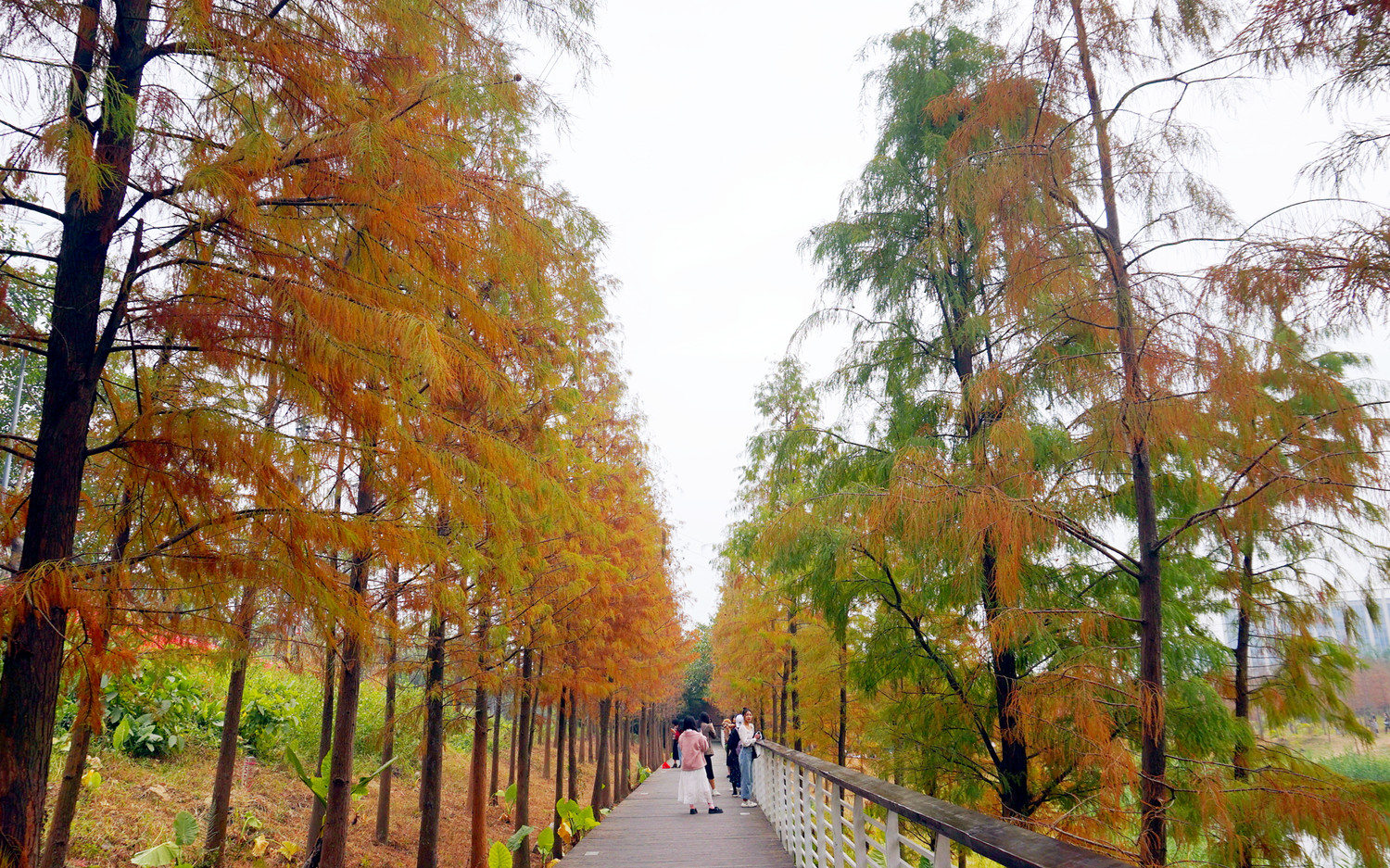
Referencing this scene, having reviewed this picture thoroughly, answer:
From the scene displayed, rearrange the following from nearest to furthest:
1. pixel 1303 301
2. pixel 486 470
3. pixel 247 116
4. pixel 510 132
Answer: pixel 1303 301
pixel 247 116
pixel 486 470
pixel 510 132

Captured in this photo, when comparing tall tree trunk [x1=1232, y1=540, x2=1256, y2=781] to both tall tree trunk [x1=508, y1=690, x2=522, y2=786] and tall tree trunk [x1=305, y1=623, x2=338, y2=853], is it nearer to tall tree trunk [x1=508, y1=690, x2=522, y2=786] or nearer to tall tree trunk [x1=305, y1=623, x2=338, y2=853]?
tall tree trunk [x1=305, y1=623, x2=338, y2=853]

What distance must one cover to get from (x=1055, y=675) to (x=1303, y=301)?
7.20 ft

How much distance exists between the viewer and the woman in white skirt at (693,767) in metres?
11.9

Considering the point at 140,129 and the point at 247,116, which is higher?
the point at 247,116

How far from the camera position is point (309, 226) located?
13.2ft

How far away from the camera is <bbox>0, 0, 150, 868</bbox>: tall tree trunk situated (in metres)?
3.13

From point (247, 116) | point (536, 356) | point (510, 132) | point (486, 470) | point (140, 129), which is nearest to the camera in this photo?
point (140, 129)

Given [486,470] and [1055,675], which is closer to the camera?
[1055,675]

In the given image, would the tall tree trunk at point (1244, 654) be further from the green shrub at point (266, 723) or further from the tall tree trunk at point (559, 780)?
the green shrub at point (266, 723)

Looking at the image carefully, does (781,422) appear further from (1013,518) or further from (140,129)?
(140,129)

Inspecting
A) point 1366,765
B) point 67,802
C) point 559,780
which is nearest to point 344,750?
point 67,802

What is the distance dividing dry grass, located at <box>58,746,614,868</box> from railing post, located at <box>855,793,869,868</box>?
8.04 meters

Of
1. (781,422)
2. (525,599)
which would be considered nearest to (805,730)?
(781,422)

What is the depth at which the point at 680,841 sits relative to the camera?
9.43 m
